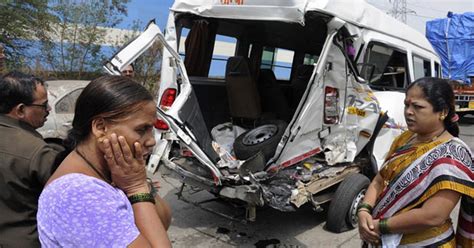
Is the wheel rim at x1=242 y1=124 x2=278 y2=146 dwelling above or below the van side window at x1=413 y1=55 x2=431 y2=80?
below

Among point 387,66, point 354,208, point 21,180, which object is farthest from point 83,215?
point 387,66

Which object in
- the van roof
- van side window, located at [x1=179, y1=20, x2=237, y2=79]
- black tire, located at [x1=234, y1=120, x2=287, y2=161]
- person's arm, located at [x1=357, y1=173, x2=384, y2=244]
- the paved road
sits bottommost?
the paved road

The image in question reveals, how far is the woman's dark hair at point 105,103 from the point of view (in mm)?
1314

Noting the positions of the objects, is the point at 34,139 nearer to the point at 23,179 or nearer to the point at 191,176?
the point at 23,179

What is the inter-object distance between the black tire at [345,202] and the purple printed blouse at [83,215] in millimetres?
3370

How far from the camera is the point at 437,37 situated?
13008 millimetres

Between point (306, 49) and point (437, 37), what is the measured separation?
8641 mm

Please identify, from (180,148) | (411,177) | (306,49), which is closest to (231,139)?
(180,148)

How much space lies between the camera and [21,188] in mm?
1866

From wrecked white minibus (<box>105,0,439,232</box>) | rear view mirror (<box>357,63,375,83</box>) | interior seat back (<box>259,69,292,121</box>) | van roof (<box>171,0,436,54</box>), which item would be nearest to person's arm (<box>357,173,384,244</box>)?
wrecked white minibus (<box>105,0,439,232</box>)

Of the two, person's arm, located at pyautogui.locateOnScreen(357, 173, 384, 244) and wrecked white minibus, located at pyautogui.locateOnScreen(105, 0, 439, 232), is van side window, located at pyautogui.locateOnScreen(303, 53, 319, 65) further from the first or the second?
person's arm, located at pyautogui.locateOnScreen(357, 173, 384, 244)

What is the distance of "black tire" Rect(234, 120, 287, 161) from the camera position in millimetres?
4258

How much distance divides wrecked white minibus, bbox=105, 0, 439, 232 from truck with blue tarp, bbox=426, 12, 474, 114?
8.11m

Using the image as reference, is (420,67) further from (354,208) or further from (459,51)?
(459,51)
